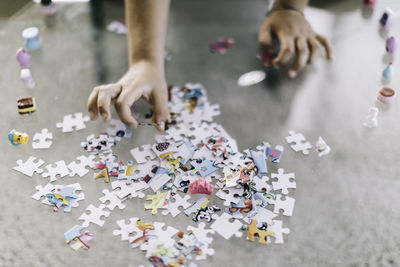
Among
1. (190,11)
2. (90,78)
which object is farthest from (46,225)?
(190,11)

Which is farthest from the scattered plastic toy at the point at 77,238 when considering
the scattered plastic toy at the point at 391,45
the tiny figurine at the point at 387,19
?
the tiny figurine at the point at 387,19

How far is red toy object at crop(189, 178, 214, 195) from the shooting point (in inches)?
55.8

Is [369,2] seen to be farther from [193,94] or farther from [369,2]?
[193,94]

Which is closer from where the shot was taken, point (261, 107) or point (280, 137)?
point (280, 137)

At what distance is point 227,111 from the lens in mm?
1724

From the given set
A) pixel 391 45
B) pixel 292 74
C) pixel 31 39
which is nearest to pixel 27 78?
pixel 31 39

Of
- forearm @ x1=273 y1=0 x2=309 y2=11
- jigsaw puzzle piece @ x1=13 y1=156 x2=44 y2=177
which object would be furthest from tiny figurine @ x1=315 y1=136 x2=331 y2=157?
jigsaw puzzle piece @ x1=13 y1=156 x2=44 y2=177

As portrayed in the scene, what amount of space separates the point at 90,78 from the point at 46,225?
0.70 meters

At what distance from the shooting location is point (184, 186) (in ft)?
4.73

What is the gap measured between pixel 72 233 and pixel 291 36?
1.11m

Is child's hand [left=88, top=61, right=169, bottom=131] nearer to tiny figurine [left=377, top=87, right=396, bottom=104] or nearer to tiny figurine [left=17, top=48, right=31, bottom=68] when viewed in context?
tiny figurine [left=17, top=48, right=31, bottom=68]

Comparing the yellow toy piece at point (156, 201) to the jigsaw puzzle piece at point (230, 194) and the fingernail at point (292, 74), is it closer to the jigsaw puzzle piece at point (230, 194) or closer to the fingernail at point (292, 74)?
the jigsaw puzzle piece at point (230, 194)

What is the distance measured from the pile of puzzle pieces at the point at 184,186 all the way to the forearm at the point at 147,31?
0.80 ft

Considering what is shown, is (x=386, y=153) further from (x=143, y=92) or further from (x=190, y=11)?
(x=190, y=11)
